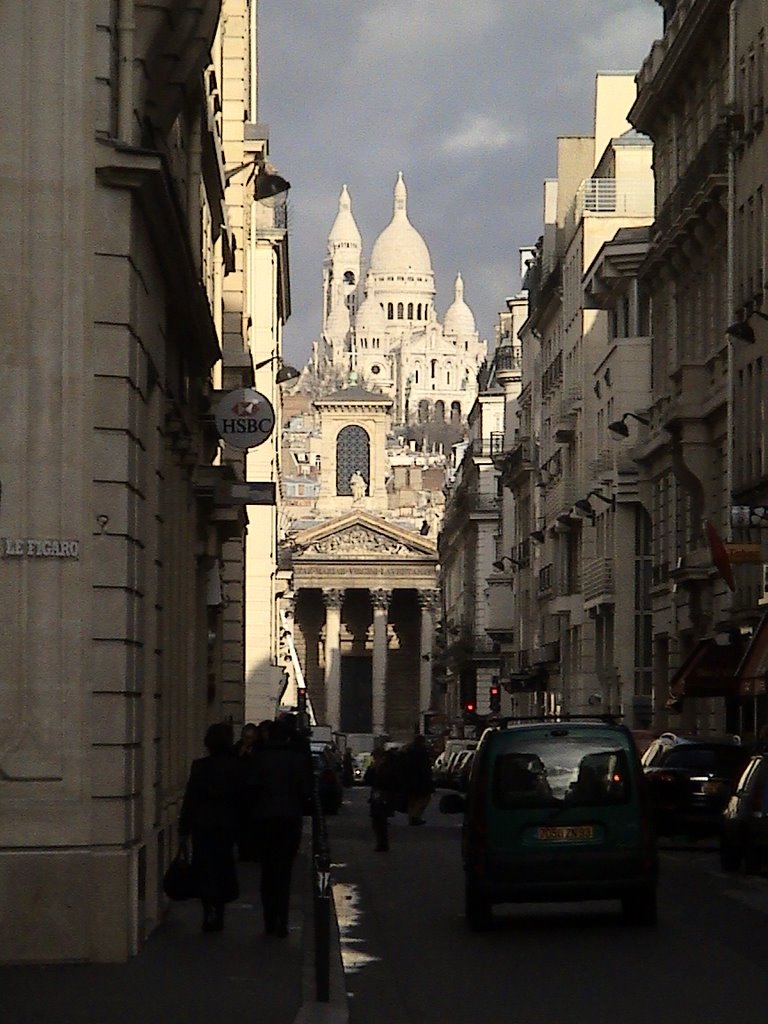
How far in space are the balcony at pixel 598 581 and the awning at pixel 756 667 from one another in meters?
21.3

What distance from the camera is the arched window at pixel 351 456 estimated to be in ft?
609

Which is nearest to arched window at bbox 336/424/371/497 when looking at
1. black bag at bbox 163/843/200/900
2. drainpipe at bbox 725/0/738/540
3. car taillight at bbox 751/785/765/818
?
drainpipe at bbox 725/0/738/540

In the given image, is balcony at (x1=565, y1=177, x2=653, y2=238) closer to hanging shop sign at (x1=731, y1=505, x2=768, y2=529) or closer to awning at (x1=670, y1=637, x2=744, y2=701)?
awning at (x1=670, y1=637, x2=744, y2=701)

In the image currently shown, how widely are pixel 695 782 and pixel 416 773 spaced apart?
780 centimetres

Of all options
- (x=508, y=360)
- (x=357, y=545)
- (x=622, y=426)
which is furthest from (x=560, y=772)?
(x=357, y=545)

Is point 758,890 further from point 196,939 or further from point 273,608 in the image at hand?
point 273,608

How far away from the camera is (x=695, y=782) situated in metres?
33.0

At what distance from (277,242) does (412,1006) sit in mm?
54347

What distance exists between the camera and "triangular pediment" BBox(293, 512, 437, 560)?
174 m

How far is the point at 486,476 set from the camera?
11931 cm

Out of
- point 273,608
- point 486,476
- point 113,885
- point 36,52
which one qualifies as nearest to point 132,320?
point 36,52

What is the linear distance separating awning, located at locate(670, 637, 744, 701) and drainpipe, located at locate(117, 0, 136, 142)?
25.1 m

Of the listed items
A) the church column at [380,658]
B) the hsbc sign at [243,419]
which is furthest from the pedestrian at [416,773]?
the church column at [380,658]

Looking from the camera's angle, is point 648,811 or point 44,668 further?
point 648,811
